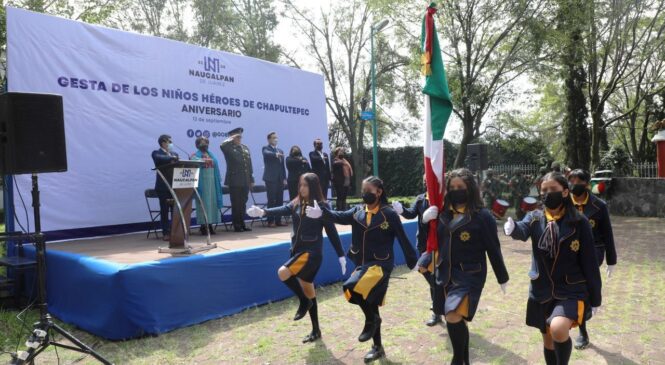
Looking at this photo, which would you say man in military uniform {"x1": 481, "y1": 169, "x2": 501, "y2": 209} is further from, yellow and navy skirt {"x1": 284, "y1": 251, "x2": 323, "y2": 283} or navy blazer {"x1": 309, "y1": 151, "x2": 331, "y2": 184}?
yellow and navy skirt {"x1": 284, "y1": 251, "x2": 323, "y2": 283}

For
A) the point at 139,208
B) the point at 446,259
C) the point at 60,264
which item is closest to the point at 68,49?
the point at 139,208

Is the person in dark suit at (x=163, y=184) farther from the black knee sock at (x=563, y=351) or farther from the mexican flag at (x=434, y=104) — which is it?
the black knee sock at (x=563, y=351)

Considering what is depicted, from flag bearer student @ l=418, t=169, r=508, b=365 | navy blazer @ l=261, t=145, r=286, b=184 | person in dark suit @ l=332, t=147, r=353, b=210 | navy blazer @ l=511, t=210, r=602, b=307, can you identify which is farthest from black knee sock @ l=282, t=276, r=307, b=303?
person in dark suit @ l=332, t=147, r=353, b=210

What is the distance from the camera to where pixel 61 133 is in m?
4.90

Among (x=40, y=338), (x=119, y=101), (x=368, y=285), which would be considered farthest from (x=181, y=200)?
(x=368, y=285)

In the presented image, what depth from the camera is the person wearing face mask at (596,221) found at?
4.40m

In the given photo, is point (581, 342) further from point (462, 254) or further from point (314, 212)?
point (314, 212)

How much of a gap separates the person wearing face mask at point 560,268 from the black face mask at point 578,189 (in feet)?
4.22

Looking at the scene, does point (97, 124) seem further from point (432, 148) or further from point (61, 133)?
point (432, 148)

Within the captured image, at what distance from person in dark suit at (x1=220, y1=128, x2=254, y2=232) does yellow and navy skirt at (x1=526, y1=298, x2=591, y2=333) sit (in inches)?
257

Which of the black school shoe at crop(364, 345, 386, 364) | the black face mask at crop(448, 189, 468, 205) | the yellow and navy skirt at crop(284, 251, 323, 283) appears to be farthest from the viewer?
the yellow and navy skirt at crop(284, 251, 323, 283)

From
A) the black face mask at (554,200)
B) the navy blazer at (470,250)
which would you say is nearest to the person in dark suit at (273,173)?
the navy blazer at (470,250)

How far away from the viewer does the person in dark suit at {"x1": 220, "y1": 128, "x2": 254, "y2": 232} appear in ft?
31.0

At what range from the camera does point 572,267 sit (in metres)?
3.41
